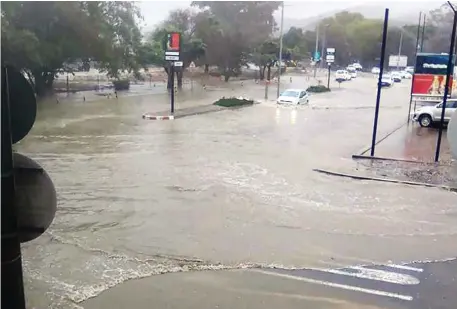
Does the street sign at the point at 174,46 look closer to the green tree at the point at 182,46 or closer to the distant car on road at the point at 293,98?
the distant car on road at the point at 293,98

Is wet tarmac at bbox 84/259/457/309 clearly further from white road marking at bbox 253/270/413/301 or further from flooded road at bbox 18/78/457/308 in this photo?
flooded road at bbox 18/78/457/308

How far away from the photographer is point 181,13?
6475 centimetres

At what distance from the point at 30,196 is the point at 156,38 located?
156 ft

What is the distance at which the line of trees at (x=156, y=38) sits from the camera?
1188 inches

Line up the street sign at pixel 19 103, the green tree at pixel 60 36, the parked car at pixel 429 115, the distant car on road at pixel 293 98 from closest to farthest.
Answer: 1. the street sign at pixel 19 103
2. the parked car at pixel 429 115
3. the green tree at pixel 60 36
4. the distant car on road at pixel 293 98

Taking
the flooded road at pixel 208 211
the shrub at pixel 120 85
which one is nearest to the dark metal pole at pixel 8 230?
the flooded road at pixel 208 211

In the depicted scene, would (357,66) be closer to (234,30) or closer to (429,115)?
(234,30)

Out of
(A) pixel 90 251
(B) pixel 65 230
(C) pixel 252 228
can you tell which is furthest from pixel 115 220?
(C) pixel 252 228

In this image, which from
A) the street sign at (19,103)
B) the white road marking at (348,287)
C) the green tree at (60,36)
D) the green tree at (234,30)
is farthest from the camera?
the green tree at (234,30)

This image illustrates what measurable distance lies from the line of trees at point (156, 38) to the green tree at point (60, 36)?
5 cm

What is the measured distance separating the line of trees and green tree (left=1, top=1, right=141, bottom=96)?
0.16 feet

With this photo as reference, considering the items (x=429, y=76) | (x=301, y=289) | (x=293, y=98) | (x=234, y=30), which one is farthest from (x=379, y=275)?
(x=234, y=30)

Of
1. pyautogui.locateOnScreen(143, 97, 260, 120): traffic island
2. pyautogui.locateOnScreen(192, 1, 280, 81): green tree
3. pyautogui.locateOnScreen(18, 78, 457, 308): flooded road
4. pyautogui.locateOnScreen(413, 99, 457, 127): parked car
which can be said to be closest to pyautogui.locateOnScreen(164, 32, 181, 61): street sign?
pyautogui.locateOnScreen(143, 97, 260, 120): traffic island

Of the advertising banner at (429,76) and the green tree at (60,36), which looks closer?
the advertising banner at (429,76)
